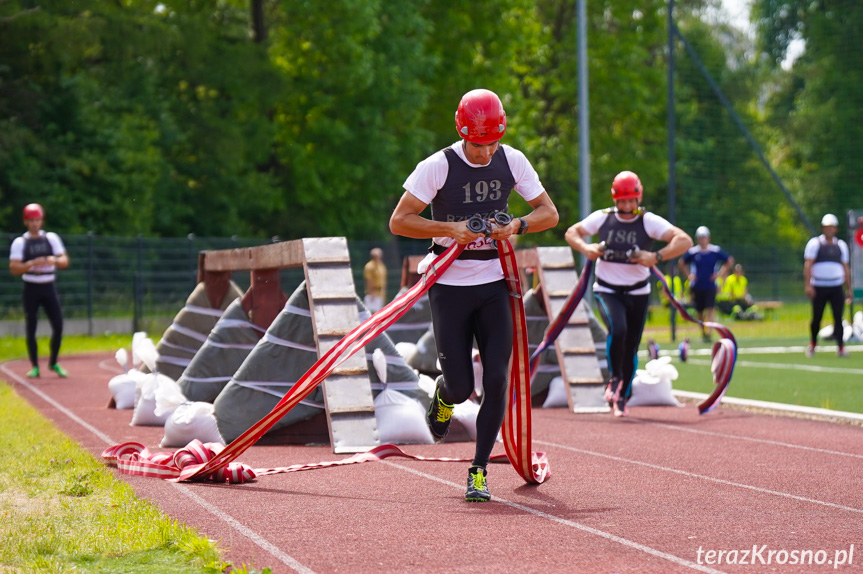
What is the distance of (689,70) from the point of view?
26578 millimetres

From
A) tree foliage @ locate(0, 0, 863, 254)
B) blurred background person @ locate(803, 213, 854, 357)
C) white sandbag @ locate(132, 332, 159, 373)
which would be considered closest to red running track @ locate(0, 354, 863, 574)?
white sandbag @ locate(132, 332, 159, 373)

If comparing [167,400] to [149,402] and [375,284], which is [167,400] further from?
[375,284]

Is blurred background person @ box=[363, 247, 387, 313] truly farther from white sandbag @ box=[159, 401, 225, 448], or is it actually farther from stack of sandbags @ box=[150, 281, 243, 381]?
white sandbag @ box=[159, 401, 225, 448]

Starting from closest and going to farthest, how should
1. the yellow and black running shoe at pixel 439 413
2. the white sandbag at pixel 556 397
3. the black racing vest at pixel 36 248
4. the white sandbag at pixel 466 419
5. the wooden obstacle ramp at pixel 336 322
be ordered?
the yellow and black running shoe at pixel 439 413, the wooden obstacle ramp at pixel 336 322, the white sandbag at pixel 466 419, the white sandbag at pixel 556 397, the black racing vest at pixel 36 248

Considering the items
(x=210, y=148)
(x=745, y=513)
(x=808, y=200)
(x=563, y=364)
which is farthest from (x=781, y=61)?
(x=745, y=513)

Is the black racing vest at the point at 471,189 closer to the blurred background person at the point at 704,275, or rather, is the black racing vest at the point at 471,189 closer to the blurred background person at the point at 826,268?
the blurred background person at the point at 826,268

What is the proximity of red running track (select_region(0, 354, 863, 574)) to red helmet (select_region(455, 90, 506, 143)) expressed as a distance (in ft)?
6.42

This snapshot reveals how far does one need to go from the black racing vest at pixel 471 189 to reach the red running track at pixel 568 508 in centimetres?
157

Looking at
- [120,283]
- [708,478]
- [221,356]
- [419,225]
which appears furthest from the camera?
[120,283]

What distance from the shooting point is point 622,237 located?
11234 mm

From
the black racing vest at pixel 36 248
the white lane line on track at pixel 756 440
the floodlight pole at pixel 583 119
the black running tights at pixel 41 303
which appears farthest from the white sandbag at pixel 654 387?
the floodlight pole at pixel 583 119

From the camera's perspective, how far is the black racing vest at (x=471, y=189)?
6875 mm

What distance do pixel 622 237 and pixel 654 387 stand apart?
6.75 feet

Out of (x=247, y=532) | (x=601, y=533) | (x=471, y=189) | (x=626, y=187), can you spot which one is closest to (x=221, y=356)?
(x=626, y=187)
